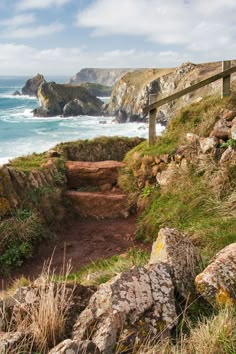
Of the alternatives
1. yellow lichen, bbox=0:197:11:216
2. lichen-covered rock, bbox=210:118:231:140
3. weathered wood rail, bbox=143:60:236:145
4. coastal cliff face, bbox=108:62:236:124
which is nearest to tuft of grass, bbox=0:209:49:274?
yellow lichen, bbox=0:197:11:216

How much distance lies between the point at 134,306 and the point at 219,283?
81 cm

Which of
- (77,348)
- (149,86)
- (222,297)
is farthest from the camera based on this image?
(149,86)

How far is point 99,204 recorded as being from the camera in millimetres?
8836

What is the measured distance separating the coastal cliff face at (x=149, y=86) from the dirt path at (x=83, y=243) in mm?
38087

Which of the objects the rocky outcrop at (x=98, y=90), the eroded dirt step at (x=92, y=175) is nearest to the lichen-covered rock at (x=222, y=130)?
the eroded dirt step at (x=92, y=175)

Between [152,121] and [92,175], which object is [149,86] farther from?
[92,175]

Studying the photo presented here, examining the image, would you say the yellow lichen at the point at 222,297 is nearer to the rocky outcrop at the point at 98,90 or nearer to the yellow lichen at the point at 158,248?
the yellow lichen at the point at 158,248

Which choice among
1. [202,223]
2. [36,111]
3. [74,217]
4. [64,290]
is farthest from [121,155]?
[36,111]

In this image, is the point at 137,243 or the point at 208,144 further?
the point at 208,144

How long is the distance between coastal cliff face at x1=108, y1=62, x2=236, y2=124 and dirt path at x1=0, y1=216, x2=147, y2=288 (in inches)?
1499

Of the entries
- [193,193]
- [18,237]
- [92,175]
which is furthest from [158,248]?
[92,175]

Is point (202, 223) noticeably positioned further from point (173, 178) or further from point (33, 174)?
point (33, 174)

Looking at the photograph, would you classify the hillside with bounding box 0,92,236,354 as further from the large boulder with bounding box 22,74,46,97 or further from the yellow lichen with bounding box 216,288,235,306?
the large boulder with bounding box 22,74,46,97

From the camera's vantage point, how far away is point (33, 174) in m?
8.55
